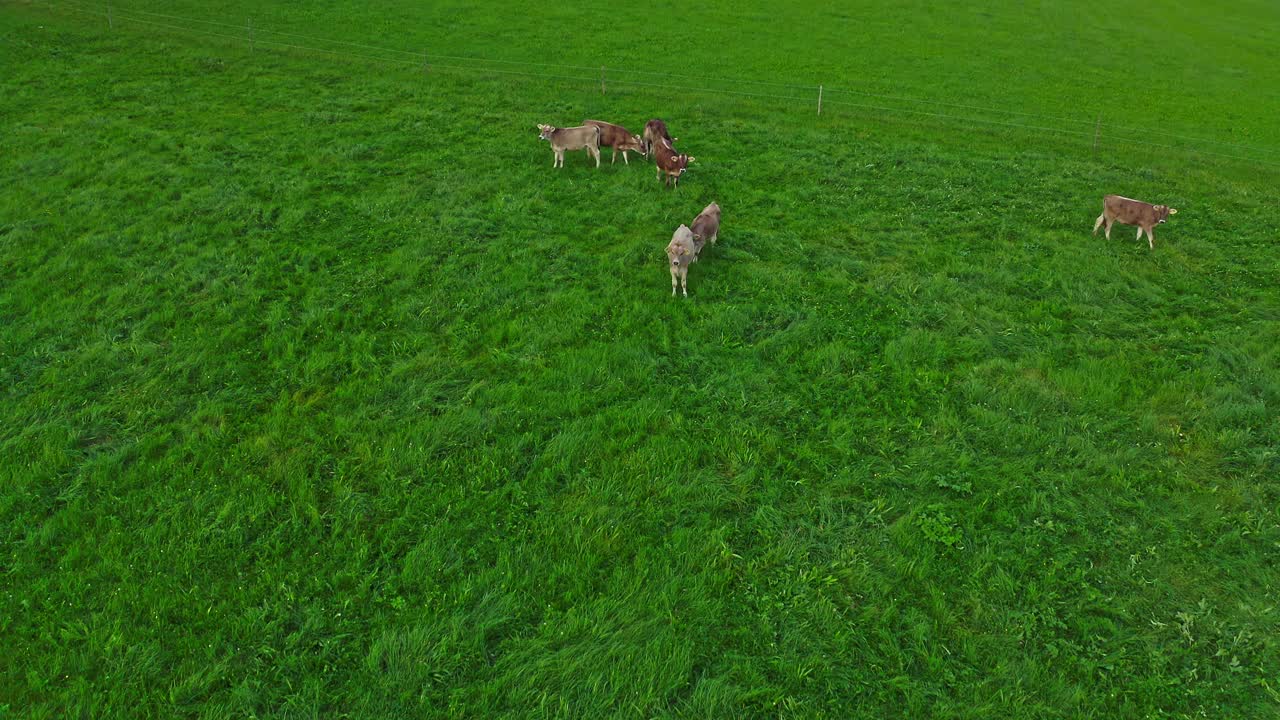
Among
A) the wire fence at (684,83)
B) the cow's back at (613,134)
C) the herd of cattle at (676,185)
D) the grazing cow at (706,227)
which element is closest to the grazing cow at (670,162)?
the herd of cattle at (676,185)

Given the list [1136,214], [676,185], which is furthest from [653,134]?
[1136,214]

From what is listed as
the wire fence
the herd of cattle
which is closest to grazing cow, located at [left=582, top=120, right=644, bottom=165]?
the herd of cattle

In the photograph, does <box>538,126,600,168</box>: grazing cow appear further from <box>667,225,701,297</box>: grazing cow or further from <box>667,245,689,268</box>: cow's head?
<box>667,245,689,268</box>: cow's head

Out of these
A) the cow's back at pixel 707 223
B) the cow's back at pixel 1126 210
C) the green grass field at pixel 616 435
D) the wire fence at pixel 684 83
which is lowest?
the green grass field at pixel 616 435

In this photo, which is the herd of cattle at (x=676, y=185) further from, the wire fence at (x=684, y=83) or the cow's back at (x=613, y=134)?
the wire fence at (x=684, y=83)

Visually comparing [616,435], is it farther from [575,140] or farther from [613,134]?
[613,134]

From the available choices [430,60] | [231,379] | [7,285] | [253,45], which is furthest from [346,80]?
[231,379]
